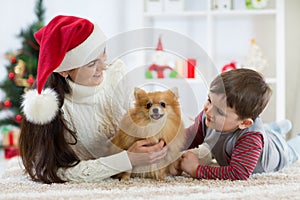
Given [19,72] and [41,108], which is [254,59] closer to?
[19,72]

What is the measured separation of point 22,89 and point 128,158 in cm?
174

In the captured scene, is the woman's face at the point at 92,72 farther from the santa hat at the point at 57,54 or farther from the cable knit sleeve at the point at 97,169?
the cable knit sleeve at the point at 97,169

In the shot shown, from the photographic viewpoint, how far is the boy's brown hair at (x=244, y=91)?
154 centimetres

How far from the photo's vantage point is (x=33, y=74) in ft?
10.1

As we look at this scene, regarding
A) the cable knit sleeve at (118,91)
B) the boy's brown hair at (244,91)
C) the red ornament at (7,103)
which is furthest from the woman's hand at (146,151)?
the red ornament at (7,103)

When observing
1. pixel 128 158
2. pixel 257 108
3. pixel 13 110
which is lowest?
pixel 13 110

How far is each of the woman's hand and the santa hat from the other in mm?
288

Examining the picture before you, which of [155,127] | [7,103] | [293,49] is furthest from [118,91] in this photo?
[293,49]

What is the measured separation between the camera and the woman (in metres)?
1.55

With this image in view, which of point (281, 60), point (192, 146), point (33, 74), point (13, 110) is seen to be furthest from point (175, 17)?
point (192, 146)

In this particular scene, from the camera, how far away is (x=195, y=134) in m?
1.69

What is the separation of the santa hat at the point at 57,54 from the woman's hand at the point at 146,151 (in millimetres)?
288

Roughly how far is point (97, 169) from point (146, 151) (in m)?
0.18

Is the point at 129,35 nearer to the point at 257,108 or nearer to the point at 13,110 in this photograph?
the point at 257,108
